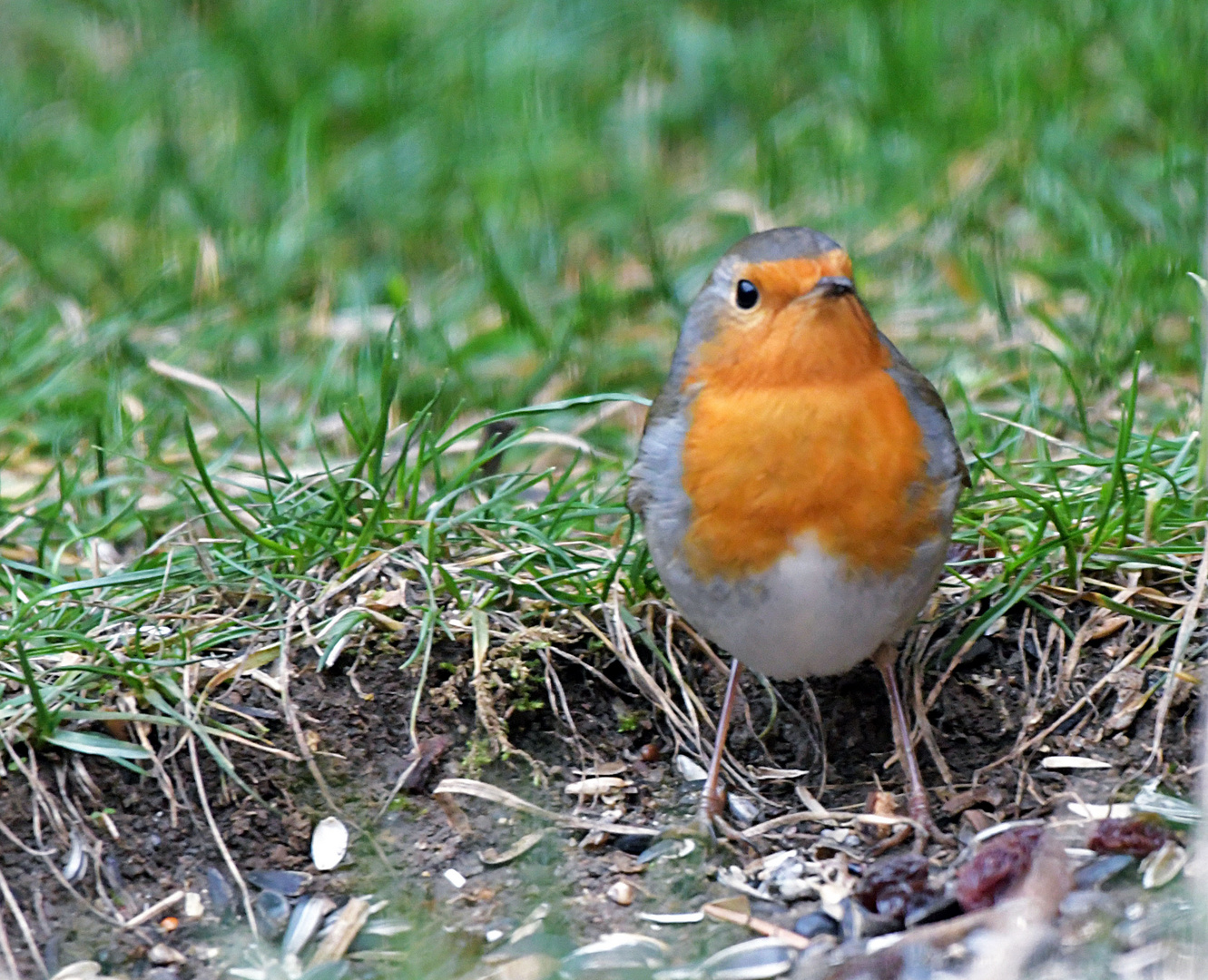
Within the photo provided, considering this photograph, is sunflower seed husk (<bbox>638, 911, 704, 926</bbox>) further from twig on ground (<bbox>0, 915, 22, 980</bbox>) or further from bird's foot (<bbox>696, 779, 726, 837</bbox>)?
twig on ground (<bbox>0, 915, 22, 980</bbox>)

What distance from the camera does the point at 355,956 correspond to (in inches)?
116

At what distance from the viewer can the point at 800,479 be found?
296 centimetres

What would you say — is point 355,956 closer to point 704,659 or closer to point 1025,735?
point 704,659

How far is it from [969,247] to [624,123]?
5.58ft

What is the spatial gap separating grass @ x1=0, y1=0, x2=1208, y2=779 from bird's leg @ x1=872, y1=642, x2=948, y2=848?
0.25 meters

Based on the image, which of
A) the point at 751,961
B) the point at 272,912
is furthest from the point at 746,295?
the point at 272,912

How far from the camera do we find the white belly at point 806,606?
2.99 meters

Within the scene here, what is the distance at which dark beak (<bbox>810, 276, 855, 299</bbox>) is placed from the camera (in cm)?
293

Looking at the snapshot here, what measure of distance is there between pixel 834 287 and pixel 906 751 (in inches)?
38.2

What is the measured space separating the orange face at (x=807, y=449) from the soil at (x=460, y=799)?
0.56 metres

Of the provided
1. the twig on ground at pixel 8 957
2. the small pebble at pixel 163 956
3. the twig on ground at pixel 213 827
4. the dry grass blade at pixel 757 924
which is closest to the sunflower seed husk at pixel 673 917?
the dry grass blade at pixel 757 924

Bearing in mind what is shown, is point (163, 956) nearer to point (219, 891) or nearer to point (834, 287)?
point (219, 891)

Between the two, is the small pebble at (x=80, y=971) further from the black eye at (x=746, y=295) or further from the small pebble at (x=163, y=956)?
the black eye at (x=746, y=295)

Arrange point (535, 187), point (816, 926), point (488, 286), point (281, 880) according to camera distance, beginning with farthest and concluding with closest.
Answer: point (535, 187) → point (488, 286) → point (281, 880) → point (816, 926)
